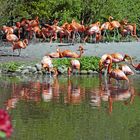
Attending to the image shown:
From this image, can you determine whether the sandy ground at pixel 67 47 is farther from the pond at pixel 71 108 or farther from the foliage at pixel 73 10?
the pond at pixel 71 108

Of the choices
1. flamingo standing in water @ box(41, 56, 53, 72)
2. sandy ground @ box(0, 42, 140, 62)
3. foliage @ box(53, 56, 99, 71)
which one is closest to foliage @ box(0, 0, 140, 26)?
sandy ground @ box(0, 42, 140, 62)

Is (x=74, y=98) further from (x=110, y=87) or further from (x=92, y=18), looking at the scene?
(x=92, y=18)

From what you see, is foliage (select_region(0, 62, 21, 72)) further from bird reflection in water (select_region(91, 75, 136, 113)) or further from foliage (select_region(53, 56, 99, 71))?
bird reflection in water (select_region(91, 75, 136, 113))

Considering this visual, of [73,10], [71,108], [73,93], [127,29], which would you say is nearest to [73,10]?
[73,10]

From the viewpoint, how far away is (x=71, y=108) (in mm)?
9734

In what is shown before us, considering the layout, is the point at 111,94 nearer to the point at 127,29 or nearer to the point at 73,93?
the point at 73,93

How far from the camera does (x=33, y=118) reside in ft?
28.5

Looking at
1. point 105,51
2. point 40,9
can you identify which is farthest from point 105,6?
point 105,51

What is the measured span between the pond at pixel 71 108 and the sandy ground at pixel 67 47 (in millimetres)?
5872

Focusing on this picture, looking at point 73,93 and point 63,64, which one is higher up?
point 63,64

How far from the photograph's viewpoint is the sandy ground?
20.9m

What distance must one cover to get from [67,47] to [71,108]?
14387mm

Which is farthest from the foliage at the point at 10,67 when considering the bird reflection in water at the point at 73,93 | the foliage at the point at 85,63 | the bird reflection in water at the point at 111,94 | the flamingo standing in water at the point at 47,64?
the bird reflection in water at the point at 111,94

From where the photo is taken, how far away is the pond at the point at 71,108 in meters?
7.46
